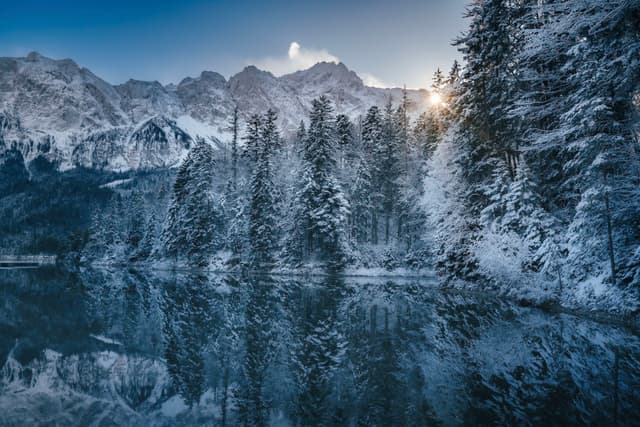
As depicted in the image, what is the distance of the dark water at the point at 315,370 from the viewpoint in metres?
5.74

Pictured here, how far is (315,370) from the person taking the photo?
7.89m

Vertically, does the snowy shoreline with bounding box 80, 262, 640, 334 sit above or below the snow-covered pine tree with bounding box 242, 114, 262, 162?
below

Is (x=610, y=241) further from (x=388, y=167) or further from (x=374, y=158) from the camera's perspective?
(x=374, y=158)

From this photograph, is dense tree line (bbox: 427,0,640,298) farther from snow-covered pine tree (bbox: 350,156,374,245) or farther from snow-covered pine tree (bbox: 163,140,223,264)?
snow-covered pine tree (bbox: 163,140,223,264)

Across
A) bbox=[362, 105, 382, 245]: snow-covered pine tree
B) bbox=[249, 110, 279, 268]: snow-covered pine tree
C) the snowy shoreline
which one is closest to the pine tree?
bbox=[249, 110, 279, 268]: snow-covered pine tree

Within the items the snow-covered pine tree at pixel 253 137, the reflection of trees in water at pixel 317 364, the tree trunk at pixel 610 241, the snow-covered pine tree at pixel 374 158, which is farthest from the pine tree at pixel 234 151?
the tree trunk at pixel 610 241

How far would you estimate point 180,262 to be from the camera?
55844 mm

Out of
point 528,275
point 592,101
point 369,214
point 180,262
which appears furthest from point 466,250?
point 180,262

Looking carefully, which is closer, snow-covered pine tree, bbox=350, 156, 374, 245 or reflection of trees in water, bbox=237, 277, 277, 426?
reflection of trees in water, bbox=237, 277, 277, 426

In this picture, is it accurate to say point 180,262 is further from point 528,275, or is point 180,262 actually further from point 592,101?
point 592,101

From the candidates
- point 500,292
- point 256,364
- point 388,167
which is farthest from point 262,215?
point 256,364

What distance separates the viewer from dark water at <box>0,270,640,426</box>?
5.74 meters

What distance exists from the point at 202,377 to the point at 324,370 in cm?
232

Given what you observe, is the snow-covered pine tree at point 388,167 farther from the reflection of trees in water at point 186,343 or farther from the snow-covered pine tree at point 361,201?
the reflection of trees in water at point 186,343
